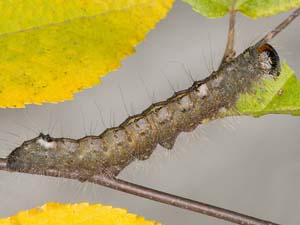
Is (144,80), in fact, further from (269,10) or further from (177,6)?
(269,10)

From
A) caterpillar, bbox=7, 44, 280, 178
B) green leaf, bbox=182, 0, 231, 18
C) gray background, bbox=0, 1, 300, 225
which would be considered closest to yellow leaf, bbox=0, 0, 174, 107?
green leaf, bbox=182, 0, 231, 18

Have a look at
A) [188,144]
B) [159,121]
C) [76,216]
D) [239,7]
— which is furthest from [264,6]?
[188,144]

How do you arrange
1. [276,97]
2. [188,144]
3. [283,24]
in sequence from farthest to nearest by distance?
[188,144]
[276,97]
[283,24]

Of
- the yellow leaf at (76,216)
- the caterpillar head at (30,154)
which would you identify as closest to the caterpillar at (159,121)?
the caterpillar head at (30,154)

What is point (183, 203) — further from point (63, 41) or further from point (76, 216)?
point (63, 41)

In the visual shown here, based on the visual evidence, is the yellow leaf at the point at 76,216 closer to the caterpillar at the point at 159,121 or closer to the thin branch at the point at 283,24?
the caterpillar at the point at 159,121

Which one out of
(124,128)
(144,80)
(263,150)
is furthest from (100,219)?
(263,150)

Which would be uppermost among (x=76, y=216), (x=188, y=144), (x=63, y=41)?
(x=188, y=144)
